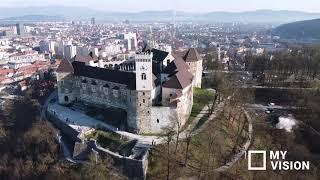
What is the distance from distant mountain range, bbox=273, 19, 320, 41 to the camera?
520ft

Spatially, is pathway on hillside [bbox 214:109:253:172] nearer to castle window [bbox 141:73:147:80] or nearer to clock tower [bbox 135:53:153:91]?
clock tower [bbox 135:53:153:91]

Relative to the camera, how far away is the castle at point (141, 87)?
3694 centimetres

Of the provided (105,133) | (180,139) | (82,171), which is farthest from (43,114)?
(180,139)

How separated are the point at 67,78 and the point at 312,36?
439 feet

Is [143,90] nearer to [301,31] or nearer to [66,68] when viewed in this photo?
[66,68]

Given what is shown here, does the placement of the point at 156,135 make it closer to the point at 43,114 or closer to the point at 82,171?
the point at 82,171

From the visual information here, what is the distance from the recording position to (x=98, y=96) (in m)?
42.9

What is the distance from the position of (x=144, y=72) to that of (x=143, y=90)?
1666 millimetres

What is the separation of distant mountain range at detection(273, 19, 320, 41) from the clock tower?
128m

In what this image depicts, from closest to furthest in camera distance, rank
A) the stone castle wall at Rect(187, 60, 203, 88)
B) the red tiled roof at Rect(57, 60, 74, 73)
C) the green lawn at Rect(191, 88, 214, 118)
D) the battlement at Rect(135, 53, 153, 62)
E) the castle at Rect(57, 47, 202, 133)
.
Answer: the battlement at Rect(135, 53, 153, 62), the castle at Rect(57, 47, 202, 133), the green lawn at Rect(191, 88, 214, 118), the red tiled roof at Rect(57, 60, 74, 73), the stone castle wall at Rect(187, 60, 203, 88)

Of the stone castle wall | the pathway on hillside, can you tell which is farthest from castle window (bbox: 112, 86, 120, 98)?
the pathway on hillside

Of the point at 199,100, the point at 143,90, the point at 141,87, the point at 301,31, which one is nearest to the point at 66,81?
the point at 141,87

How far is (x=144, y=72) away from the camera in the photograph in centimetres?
3675

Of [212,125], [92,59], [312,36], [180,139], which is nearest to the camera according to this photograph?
[180,139]
